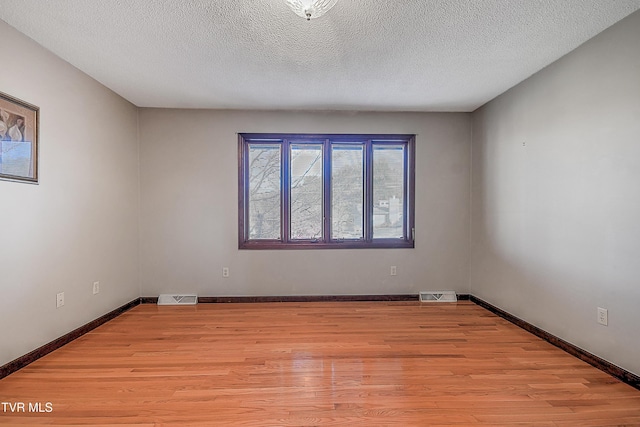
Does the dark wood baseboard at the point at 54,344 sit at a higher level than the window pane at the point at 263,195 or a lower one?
lower

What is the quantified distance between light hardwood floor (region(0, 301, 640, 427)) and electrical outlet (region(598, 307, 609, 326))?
357mm

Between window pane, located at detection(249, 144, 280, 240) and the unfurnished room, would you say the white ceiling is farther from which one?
window pane, located at detection(249, 144, 280, 240)

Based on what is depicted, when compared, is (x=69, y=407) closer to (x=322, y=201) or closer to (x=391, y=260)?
(x=322, y=201)

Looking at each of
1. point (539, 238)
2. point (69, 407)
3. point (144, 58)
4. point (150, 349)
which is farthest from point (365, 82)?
point (69, 407)

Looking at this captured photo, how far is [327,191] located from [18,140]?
2.95 metres

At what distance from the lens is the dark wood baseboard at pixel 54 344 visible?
2.18 m

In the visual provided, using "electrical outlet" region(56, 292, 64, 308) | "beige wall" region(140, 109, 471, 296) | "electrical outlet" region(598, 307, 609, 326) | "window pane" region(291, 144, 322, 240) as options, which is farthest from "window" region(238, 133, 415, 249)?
"electrical outlet" region(598, 307, 609, 326)

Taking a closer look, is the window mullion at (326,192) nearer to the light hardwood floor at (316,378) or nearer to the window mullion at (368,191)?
the window mullion at (368,191)

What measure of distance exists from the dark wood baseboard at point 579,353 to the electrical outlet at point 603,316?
0.88 feet

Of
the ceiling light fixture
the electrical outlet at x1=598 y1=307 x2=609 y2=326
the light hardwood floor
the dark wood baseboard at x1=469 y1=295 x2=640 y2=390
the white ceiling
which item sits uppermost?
the white ceiling

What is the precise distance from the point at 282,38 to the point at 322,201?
2156 mm

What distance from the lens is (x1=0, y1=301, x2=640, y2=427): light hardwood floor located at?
5.75 feet

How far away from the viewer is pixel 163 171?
155 inches

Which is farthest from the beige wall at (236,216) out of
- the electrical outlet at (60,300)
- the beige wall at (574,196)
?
the electrical outlet at (60,300)
